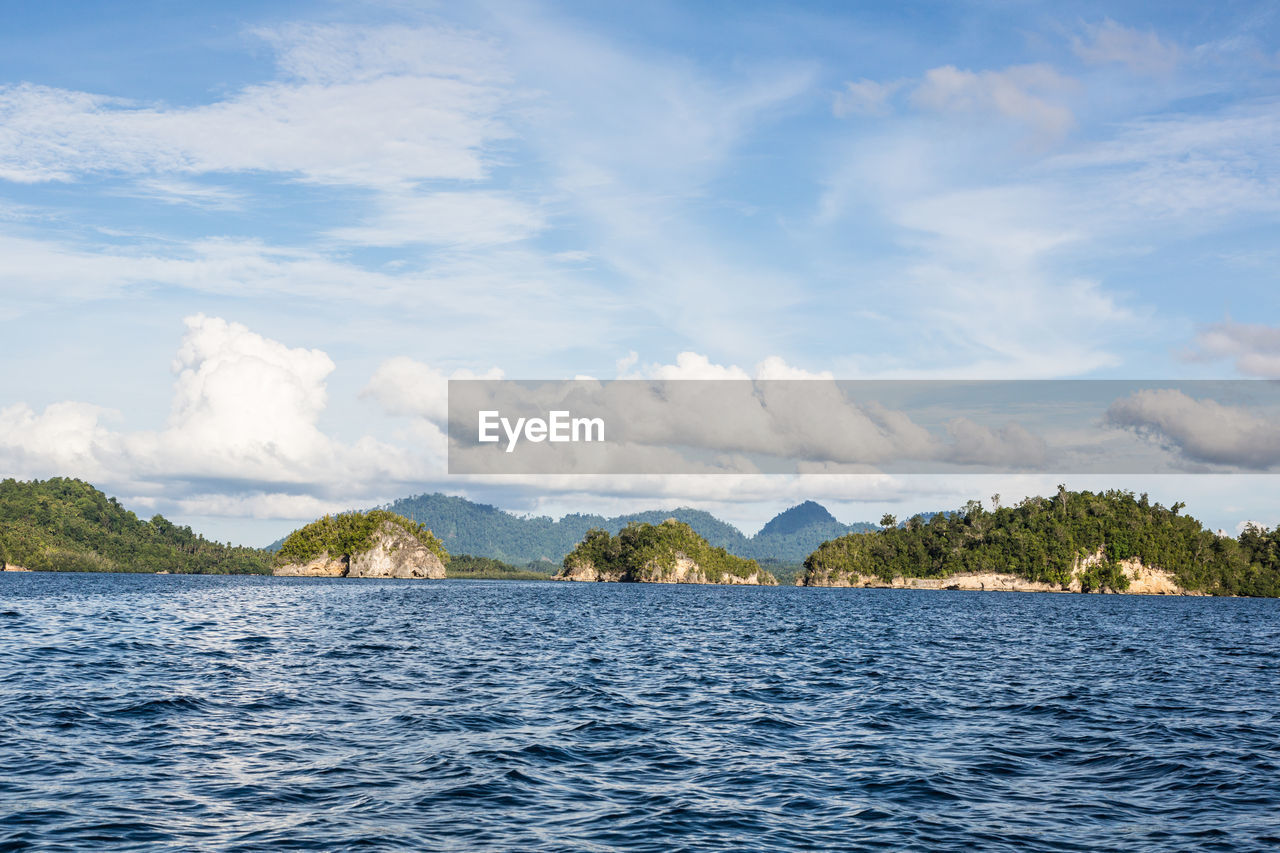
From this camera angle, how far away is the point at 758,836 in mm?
17953

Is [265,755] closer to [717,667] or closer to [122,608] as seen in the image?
[717,667]

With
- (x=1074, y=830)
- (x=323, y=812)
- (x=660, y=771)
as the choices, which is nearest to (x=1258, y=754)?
(x=1074, y=830)

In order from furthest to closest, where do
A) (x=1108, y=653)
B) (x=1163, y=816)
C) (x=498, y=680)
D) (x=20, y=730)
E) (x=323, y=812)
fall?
(x=1108, y=653), (x=498, y=680), (x=20, y=730), (x=1163, y=816), (x=323, y=812)

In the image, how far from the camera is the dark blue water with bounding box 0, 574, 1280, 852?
18188mm

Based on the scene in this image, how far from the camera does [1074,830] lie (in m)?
19.0

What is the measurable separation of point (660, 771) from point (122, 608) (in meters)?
78.7

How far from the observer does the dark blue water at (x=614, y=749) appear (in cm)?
1819

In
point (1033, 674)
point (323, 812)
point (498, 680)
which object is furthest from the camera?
point (1033, 674)

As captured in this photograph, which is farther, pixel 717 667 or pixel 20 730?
pixel 717 667

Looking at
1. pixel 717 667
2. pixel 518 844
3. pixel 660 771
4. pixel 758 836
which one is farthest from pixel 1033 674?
pixel 518 844

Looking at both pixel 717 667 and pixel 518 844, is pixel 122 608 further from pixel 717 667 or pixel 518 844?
pixel 518 844

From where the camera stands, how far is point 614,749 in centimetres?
2602

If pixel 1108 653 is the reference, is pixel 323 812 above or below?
above

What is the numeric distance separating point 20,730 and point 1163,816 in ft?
98.6
